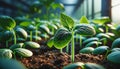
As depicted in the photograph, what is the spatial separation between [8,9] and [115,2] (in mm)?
8224

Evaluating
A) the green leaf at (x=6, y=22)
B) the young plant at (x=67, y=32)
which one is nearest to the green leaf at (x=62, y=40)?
the young plant at (x=67, y=32)

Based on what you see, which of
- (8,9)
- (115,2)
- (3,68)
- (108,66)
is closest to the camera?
(3,68)

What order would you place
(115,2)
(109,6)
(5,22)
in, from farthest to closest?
(109,6), (115,2), (5,22)

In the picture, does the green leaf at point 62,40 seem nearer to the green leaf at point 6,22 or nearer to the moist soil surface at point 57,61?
the moist soil surface at point 57,61

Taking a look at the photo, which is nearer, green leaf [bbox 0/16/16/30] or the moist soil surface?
the moist soil surface

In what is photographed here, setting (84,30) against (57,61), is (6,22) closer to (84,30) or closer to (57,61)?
(57,61)

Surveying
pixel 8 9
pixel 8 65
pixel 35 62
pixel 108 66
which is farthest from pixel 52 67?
pixel 8 9

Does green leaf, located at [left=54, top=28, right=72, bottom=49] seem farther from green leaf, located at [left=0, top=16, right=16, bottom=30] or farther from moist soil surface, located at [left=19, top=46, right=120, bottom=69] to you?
green leaf, located at [left=0, top=16, right=16, bottom=30]

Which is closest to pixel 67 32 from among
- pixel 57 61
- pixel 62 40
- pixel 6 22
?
pixel 62 40

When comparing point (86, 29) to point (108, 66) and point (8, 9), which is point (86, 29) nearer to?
point (108, 66)

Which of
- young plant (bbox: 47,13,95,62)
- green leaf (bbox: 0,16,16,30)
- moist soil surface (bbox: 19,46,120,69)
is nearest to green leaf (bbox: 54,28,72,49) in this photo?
young plant (bbox: 47,13,95,62)

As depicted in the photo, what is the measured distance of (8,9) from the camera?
1104 cm

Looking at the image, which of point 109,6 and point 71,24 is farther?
point 109,6

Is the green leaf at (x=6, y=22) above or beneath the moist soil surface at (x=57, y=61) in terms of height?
above
